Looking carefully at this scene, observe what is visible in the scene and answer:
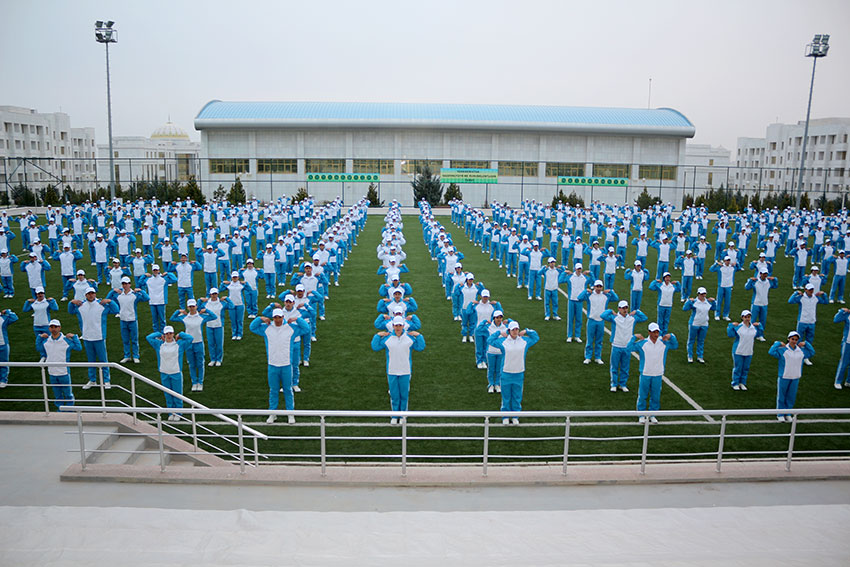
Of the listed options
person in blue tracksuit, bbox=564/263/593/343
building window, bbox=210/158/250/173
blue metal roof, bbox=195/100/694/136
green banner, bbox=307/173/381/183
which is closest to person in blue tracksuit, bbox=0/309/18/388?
person in blue tracksuit, bbox=564/263/593/343

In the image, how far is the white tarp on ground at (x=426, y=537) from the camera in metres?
5.28

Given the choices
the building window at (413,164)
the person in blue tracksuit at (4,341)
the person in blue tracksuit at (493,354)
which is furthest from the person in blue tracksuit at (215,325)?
the building window at (413,164)

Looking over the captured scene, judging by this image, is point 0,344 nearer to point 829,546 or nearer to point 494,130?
point 829,546

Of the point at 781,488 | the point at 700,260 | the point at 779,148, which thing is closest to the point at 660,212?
the point at 700,260

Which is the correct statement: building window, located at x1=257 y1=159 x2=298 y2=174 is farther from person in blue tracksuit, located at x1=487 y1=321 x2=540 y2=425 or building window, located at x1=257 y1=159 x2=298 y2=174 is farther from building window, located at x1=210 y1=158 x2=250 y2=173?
person in blue tracksuit, located at x1=487 y1=321 x2=540 y2=425

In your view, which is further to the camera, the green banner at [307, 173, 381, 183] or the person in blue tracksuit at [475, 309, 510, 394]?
the green banner at [307, 173, 381, 183]

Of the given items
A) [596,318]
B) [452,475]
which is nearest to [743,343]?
[596,318]

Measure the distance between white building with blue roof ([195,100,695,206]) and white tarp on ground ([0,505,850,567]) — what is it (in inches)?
1731

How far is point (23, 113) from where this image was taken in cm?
7394

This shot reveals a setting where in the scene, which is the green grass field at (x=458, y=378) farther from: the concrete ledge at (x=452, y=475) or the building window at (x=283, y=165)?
the building window at (x=283, y=165)

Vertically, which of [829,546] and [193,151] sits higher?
[193,151]

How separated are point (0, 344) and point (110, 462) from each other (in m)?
4.38

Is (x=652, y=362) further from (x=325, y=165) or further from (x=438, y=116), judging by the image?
(x=438, y=116)

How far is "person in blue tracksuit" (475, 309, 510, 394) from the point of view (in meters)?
9.52
